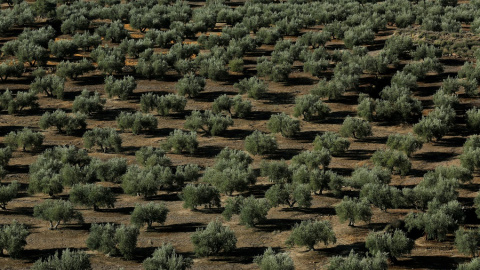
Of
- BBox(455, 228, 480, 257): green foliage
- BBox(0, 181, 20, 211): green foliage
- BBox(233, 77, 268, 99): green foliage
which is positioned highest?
Answer: BBox(233, 77, 268, 99): green foliage

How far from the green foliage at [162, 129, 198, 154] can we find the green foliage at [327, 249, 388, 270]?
1703 cm

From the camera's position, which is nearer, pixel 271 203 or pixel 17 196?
pixel 271 203

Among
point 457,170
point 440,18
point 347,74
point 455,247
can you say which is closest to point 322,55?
point 347,74

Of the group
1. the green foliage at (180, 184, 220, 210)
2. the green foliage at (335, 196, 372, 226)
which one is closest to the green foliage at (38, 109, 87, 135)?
the green foliage at (180, 184, 220, 210)

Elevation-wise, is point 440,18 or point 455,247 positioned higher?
point 440,18

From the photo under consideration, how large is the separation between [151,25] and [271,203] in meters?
41.3

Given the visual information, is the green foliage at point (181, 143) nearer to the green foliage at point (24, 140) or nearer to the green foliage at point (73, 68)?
the green foliage at point (24, 140)

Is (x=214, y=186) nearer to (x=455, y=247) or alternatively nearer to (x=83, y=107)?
(x=455, y=247)

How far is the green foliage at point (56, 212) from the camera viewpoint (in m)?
33.8

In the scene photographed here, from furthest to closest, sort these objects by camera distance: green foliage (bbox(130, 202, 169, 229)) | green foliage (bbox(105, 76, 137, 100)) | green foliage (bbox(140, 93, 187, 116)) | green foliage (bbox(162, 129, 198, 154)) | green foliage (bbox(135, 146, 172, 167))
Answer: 1. green foliage (bbox(105, 76, 137, 100))
2. green foliage (bbox(140, 93, 187, 116))
3. green foliage (bbox(162, 129, 198, 154))
4. green foliage (bbox(135, 146, 172, 167))
5. green foliage (bbox(130, 202, 169, 229))

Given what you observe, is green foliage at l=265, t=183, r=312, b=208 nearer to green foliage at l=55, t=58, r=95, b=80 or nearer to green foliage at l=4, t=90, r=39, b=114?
green foliage at l=4, t=90, r=39, b=114

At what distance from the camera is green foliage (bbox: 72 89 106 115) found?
51.1m

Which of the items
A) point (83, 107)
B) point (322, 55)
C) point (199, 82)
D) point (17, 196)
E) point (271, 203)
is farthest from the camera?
point (322, 55)

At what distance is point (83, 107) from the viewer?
5109 centimetres
